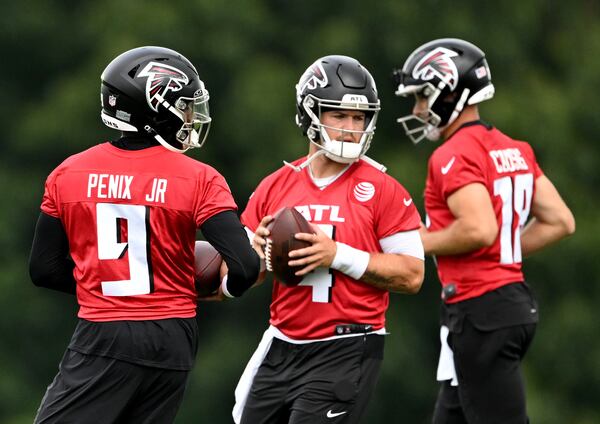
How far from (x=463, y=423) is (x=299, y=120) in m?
1.71

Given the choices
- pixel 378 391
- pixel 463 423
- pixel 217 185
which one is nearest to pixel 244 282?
pixel 217 185

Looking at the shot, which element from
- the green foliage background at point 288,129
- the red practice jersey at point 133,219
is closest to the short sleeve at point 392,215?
the red practice jersey at point 133,219

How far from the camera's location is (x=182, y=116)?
17.6 ft

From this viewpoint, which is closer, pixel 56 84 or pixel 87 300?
pixel 87 300

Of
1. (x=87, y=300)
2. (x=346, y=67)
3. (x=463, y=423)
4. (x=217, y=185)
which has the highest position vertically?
(x=346, y=67)

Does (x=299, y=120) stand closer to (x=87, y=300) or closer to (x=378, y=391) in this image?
(x=87, y=300)

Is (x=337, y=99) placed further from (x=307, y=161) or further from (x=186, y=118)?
(x=186, y=118)

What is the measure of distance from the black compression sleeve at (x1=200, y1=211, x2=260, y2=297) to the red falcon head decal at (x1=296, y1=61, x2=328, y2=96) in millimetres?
902

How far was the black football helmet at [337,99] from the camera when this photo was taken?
5750 millimetres

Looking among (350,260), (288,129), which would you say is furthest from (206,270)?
(288,129)

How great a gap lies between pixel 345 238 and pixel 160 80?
1.01m

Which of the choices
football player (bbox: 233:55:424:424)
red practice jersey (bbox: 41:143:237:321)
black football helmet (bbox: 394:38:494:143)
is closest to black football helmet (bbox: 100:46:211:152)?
red practice jersey (bbox: 41:143:237:321)

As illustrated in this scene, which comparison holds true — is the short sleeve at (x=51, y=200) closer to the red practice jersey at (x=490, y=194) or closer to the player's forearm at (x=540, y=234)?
the red practice jersey at (x=490, y=194)

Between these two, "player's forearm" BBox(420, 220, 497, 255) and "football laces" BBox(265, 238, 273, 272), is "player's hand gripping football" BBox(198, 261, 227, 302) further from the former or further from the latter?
"player's forearm" BBox(420, 220, 497, 255)
